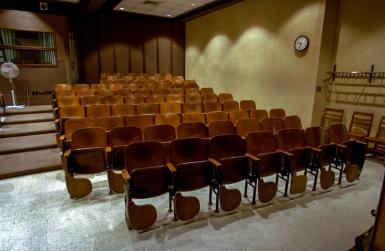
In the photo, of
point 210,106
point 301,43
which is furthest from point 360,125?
point 210,106

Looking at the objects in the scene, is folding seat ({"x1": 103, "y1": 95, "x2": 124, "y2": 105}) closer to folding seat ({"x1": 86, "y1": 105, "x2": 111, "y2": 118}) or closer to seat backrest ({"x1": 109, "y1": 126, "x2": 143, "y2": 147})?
folding seat ({"x1": 86, "y1": 105, "x2": 111, "y2": 118})

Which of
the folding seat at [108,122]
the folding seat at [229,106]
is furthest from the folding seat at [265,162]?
the folding seat at [229,106]

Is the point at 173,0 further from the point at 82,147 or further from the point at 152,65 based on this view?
the point at 82,147

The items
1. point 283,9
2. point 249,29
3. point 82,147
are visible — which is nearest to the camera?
point 82,147

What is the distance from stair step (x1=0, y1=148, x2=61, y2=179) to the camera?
3395mm

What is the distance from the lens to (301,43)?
18.0 ft

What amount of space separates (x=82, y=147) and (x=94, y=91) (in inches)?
137

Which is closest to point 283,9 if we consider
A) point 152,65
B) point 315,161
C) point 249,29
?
point 249,29

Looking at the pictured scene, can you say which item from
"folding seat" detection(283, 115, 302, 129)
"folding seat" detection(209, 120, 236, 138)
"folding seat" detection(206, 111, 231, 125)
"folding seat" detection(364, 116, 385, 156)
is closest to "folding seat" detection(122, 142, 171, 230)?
"folding seat" detection(209, 120, 236, 138)

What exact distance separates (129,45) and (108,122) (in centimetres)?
761

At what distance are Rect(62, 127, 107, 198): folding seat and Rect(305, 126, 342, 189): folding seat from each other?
280cm

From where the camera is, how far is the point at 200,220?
248 cm

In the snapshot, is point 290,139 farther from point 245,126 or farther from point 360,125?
point 360,125

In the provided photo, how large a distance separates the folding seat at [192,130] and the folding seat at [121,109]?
1549mm
